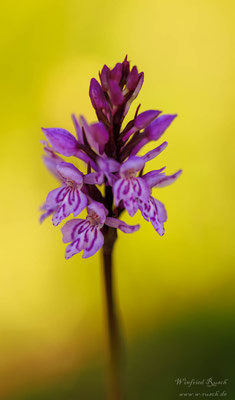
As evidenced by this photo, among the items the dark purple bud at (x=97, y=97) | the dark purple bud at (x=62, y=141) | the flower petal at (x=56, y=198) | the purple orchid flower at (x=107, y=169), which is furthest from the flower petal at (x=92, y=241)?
the dark purple bud at (x=97, y=97)

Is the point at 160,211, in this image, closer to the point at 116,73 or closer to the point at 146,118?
the point at 146,118

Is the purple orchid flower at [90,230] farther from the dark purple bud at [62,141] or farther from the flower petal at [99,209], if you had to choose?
the dark purple bud at [62,141]

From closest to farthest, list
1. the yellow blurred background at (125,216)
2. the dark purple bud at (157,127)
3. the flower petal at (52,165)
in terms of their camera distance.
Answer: the dark purple bud at (157,127) → the flower petal at (52,165) → the yellow blurred background at (125,216)

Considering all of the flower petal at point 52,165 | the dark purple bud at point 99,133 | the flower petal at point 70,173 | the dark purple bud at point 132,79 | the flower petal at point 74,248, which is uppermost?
the dark purple bud at point 132,79

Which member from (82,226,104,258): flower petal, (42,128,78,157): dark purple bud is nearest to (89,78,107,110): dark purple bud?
(42,128,78,157): dark purple bud

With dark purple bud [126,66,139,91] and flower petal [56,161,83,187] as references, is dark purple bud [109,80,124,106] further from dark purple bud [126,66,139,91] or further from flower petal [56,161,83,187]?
flower petal [56,161,83,187]

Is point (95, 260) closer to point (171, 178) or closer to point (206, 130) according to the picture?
point (206, 130)

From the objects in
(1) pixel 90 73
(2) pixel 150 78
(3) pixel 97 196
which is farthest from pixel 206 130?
(3) pixel 97 196
